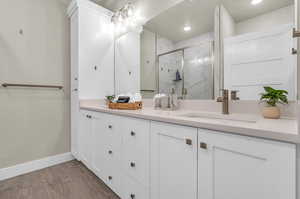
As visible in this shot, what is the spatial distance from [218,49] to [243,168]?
3.04 feet

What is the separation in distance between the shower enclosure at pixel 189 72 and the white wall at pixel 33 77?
5.06 feet

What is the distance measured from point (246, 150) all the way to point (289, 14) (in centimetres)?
90

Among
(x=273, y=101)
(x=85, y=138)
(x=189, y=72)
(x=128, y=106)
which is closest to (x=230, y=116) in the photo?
(x=273, y=101)

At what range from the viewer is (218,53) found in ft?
3.85

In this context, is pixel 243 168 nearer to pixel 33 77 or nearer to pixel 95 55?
pixel 95 55

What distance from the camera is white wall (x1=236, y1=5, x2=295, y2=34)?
0.87 meters

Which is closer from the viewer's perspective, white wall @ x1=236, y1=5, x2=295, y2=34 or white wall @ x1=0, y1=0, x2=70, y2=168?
white wall @ x1=236, y1=5, x2=295, y2=34

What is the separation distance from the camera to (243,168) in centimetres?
57

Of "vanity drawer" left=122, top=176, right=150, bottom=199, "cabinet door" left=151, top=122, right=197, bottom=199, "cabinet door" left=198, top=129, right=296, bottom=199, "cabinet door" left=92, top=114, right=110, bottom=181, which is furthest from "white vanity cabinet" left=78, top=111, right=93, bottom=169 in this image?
"cabinet door" left=198, top=129, right=296, bottom=199

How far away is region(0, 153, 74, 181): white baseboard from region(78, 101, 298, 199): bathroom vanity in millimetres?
1150

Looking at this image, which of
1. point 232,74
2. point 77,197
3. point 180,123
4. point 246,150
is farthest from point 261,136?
point 77,197

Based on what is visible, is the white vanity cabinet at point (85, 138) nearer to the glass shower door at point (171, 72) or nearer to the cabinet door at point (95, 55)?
the cabinet door at point (95, 55)

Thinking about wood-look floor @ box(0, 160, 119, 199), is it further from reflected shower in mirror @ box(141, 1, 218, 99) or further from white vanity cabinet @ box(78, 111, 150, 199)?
reflected shower in mirror @ box(141, 1, 218, 99)

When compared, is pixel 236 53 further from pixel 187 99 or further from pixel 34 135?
pixel 34 135
